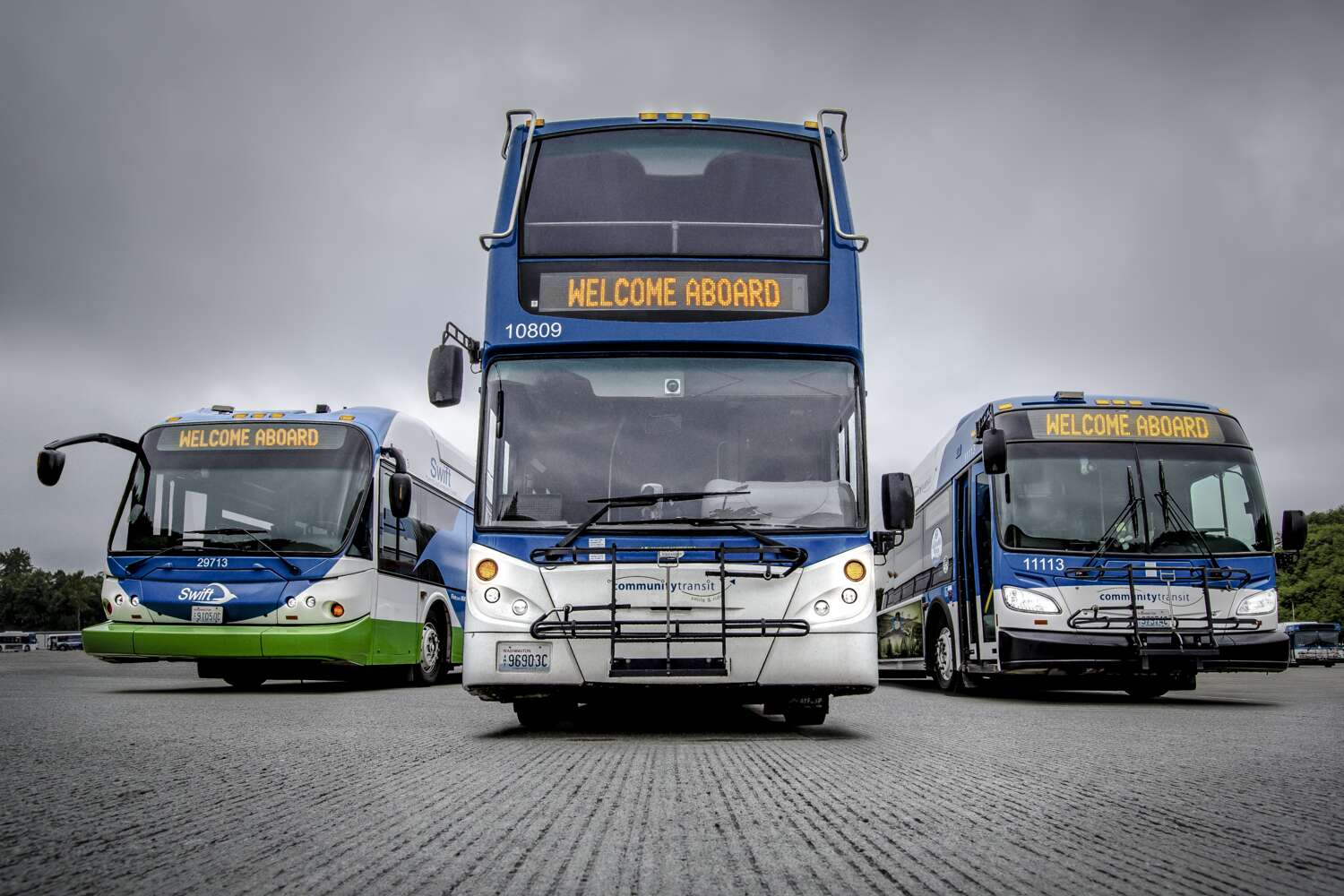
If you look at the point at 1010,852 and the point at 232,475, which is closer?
the point at 1010,852

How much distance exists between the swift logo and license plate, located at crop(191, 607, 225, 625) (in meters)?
0.09

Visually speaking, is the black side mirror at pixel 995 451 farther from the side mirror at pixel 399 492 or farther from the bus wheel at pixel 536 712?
the side mirror at pixel 399 492

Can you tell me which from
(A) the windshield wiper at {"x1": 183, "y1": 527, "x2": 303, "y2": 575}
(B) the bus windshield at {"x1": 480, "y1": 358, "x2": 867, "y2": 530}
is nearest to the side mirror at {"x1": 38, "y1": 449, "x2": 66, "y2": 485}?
(A) the windshield wiper at {"x1": 183, "y1": 527, "x2": 303, "y2": 575}

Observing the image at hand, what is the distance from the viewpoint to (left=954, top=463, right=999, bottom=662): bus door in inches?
475

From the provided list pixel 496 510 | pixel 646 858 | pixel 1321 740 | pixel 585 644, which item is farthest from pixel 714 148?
pixel 646 858

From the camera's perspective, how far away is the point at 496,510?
7.59m

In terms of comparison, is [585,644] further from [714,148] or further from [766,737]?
[714,148]

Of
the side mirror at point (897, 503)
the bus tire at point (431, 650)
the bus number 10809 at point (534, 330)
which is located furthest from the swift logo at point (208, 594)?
the side mirror at point (897, 503)

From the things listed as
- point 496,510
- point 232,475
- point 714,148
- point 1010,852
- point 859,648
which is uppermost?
point 714,148

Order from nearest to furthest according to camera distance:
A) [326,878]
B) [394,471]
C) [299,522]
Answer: [326,878], [299,522], [394,471]

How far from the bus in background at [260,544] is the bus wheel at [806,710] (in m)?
6.15

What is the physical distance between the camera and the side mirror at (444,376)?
8266mm

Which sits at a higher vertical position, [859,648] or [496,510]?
[496,510]

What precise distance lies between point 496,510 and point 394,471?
669cm
